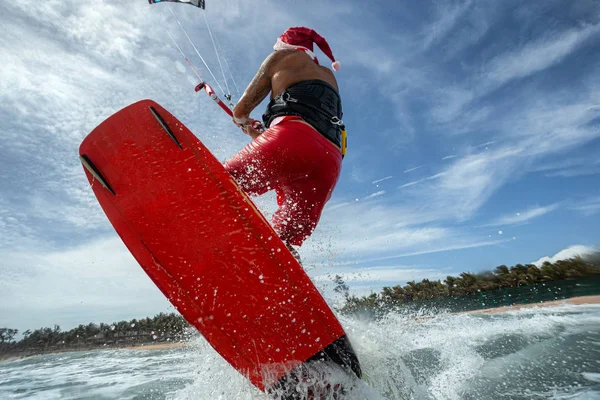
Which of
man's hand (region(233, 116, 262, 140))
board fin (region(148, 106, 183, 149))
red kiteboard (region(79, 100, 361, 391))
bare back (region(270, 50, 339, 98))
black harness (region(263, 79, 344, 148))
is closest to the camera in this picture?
red kiteboard (region(79, 100, 361, 391))

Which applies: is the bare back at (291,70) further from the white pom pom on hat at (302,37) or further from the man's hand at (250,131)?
the man's hand at (250,131)

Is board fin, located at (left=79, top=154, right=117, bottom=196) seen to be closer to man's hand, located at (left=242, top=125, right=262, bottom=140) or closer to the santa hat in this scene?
man's hand, located at (left=242, top=125, right=262, bottom=140)

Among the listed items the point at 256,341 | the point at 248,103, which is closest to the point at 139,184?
the point at 248,103

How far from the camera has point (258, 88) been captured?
234 cm

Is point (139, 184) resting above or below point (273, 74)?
below

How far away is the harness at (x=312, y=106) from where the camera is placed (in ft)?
7.05

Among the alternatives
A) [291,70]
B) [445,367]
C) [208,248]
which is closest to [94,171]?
[208,248]

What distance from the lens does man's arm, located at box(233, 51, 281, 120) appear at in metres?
2.31

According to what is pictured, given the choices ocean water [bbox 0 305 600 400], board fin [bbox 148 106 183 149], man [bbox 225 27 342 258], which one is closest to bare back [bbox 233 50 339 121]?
man [bbox 225 27 342 258]

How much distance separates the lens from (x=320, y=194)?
2.30m

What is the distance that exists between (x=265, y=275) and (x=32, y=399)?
687cm

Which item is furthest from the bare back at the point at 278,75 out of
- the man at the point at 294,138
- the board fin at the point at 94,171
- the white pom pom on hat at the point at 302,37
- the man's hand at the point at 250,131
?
the board fin at the point at 94,171

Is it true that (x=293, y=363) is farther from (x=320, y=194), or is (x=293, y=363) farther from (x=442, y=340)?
(x=442, y=340)

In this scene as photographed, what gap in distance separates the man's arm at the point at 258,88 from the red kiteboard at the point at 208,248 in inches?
21.4
